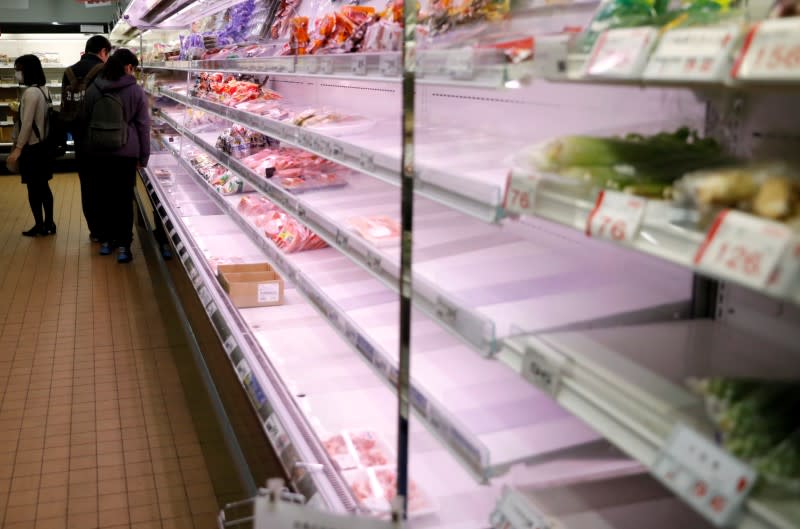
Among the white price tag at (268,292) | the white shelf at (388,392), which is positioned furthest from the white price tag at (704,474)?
the white price tag at (268,292)

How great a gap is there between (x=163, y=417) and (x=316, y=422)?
6.02 feet

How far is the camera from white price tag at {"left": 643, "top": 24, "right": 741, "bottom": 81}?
3.01 feet

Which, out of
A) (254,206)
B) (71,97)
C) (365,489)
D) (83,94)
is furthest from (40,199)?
(365,489)

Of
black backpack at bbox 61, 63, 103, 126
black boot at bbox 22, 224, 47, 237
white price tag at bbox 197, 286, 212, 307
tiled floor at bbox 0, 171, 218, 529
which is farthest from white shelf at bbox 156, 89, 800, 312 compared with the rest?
black boot at bbox 22, 224, 47, 237

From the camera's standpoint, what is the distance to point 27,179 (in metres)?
7.53

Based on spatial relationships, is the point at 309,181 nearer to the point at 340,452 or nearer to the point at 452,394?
the point at 340,452

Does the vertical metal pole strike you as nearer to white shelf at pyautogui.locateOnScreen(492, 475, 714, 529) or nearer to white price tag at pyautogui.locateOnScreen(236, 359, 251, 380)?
white shelf at pyautogui.locateOnScreen(492, 475, 714, 529)

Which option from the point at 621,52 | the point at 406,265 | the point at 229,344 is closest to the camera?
the point at 621,52

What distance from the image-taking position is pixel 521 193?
1312 millimetres

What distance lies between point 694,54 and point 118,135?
5864 mm

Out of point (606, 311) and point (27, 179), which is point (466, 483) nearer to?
point (606, 311)

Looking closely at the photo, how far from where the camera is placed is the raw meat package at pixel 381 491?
1.80m

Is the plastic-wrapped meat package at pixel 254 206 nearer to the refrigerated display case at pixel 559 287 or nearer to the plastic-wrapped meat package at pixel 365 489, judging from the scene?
the refrigerated display case at pixel 559 287

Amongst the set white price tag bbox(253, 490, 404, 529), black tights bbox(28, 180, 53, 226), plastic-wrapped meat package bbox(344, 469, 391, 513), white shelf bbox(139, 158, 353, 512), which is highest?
white price tag bbox(253, 490, 404, 529)
